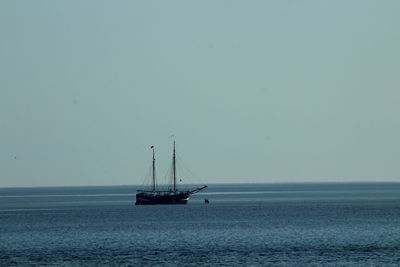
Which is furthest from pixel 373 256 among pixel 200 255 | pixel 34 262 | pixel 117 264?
pixel 34 262

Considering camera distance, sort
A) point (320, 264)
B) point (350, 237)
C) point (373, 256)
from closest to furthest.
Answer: point (320, 264) → point (373, 256) → point (350, 237)

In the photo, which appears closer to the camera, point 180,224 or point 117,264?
point 117,264

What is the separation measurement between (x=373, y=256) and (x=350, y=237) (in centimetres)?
2606

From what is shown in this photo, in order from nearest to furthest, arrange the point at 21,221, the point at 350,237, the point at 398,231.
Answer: the point at 350,237 < the point at 398,231 < the point at 21,221

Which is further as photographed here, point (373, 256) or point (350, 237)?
point (350, 237)

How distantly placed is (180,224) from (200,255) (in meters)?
55.4

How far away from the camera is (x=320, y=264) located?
301ft

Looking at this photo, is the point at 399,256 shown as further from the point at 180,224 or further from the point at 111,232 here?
the point at 180,224

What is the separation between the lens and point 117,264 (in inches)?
3654

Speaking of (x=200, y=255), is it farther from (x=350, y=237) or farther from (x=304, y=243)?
(x=350, y=237)

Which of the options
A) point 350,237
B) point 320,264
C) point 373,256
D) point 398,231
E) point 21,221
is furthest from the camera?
point 21,221

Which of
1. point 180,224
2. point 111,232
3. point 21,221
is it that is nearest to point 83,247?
point 111,232

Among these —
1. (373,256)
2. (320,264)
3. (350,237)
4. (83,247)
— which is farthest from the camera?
(350,237)

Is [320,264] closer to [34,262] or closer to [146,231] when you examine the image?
[34,262]
